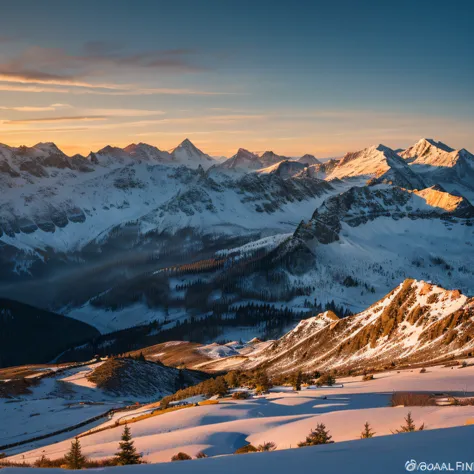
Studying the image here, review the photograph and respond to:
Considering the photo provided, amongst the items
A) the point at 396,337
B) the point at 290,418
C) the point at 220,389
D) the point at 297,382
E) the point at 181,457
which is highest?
the point at 181,457

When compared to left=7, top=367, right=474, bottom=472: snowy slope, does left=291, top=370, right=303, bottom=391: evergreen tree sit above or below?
below

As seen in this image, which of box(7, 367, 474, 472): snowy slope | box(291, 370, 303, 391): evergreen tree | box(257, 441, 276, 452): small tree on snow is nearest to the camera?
box(7, 367, 474, 472): snowy slope

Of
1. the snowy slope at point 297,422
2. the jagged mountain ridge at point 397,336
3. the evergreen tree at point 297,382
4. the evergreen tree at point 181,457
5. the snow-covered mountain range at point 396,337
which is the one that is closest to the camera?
the snowy slope at point 297,422

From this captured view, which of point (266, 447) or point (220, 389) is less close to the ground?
point (266, 447)

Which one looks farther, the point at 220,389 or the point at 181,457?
the point at 220,389

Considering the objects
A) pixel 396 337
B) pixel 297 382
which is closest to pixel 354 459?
pixel 297 382

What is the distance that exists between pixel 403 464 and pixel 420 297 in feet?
264

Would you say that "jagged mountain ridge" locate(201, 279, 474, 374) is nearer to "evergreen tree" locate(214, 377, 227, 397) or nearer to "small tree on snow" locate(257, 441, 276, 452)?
"evergreen tree" locate(214, 377, 227, 397)

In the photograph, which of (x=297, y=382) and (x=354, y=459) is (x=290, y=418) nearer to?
(x=297, y=382)

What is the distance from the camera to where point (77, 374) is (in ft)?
392

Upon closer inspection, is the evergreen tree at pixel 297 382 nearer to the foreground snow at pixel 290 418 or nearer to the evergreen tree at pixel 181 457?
the foreground snow at pixel 290 418

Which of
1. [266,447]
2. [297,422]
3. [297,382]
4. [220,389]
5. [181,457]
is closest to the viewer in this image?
[266,447]

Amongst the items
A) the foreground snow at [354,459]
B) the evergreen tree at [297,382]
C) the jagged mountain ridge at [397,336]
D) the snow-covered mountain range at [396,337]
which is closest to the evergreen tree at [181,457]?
the foreground snow at [354,459]

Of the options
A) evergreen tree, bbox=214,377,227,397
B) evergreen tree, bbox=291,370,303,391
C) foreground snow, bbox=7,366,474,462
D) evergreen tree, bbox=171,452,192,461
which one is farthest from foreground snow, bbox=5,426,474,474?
evergreen tree, bbox=214,377,227,397
